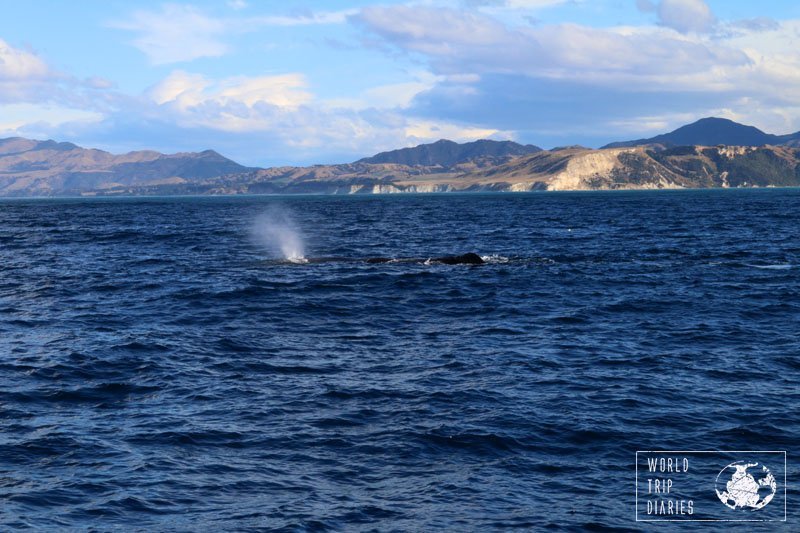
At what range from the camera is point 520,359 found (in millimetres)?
28266

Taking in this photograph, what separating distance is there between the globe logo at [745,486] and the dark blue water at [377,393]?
0.75 m

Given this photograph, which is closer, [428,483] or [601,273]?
[428,483]

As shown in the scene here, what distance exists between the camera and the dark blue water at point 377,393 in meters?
16.5

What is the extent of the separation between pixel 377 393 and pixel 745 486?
10.6 meters

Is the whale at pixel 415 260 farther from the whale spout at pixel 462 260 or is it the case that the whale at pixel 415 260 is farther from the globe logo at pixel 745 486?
the globe logo at pixel 745 486

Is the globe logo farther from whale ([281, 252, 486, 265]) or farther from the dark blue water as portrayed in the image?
whale ([281, 252, 486, 265])

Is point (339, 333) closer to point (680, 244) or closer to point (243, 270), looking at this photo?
point (243, 270)

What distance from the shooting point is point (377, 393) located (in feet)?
78.4

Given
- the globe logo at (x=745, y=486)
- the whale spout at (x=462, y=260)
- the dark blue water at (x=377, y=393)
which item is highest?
the whale spout at (x=462, y=260)

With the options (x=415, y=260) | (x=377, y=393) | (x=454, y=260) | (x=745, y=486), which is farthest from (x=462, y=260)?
(x=745, y=486)

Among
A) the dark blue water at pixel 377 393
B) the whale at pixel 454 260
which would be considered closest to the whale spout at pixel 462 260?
the whale at pixel 454 260

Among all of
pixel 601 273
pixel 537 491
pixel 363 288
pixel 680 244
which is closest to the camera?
pixel 537 491

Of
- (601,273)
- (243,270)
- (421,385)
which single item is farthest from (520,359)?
(243,270)

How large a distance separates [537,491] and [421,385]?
327 inches
